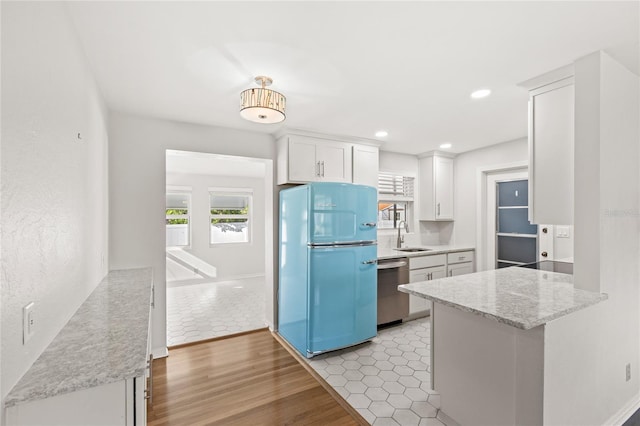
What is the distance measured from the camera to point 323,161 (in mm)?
3391

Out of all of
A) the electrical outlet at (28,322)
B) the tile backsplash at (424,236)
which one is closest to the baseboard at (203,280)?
the tile backsplash at (424,236)

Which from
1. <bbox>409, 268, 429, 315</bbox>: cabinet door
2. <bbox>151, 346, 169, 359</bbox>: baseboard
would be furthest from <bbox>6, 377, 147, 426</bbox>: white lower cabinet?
<bbox>409, 268, 429, 315</bbox>: cabinet door

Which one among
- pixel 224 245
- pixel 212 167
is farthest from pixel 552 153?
pixel 224 245

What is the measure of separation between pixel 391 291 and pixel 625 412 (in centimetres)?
202

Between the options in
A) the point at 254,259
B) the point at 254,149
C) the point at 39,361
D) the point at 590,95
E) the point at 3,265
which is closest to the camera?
the point at 3,265

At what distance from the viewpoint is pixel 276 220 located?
136 inches

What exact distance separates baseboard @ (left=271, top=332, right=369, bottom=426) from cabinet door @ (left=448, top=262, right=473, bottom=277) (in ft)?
8.00

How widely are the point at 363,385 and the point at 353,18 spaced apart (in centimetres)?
256

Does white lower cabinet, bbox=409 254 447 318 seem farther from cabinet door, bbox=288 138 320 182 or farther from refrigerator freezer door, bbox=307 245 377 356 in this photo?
cabinet door, bbox=288 138 320 182

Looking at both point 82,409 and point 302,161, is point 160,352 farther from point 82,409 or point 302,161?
point 302,161

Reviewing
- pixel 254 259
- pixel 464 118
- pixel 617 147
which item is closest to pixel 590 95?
pixel 617 147

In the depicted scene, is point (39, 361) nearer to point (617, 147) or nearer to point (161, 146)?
point (161, 146)

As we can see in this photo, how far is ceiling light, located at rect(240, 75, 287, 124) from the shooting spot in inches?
75.4

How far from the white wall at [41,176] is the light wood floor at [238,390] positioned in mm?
1130
